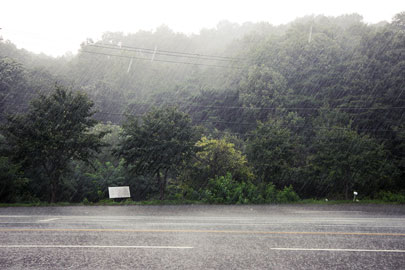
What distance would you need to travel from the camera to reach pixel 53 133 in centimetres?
1988

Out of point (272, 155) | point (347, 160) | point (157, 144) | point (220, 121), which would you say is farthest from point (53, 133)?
point (220, 121)

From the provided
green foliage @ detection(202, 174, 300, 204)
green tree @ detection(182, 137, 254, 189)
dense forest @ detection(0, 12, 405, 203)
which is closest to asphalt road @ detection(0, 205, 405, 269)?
green foliage @ detection(202, 174, 300, 204)

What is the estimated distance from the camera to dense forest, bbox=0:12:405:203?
20.7m

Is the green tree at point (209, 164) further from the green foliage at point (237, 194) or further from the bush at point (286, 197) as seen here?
the bush at point (286, 197)

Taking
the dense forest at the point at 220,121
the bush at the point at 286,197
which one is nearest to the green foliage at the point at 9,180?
the dense forest at the point at 220,121

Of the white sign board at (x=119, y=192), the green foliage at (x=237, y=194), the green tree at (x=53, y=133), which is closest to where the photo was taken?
the green tree at (x=53, y=133)

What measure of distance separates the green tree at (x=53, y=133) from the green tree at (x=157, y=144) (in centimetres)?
239

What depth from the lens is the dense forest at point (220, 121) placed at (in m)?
20.7

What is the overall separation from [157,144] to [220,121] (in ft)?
100.0

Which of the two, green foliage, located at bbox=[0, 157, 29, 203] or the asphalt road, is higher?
green foliage, located at bbox=[0, 157, 29, 203]

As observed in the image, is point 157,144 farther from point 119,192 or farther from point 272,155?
point 272,155

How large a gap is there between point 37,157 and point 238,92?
39.1 m

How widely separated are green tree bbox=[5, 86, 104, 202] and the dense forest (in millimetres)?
83

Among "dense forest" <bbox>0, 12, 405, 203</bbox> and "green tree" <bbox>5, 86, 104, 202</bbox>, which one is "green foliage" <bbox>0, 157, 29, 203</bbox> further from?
"green tree" <bbox>5, 86, 104, 202</bbox>
